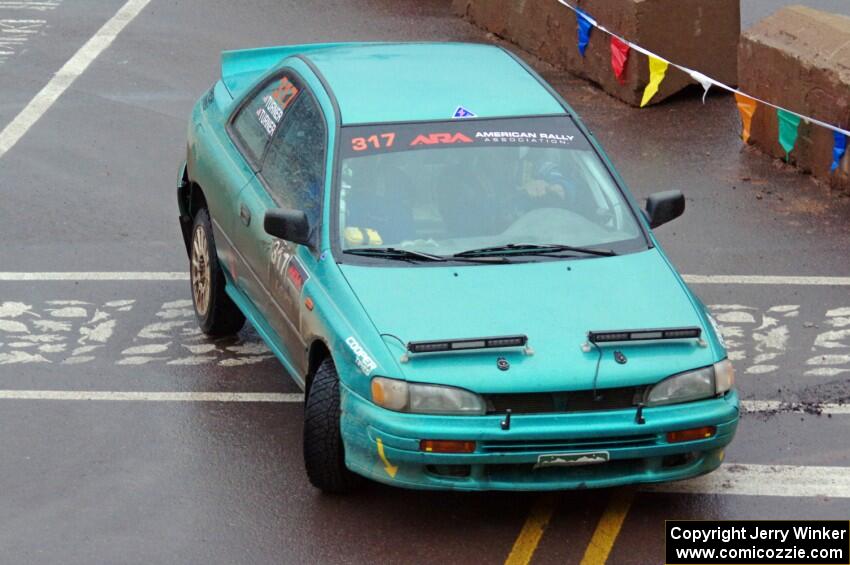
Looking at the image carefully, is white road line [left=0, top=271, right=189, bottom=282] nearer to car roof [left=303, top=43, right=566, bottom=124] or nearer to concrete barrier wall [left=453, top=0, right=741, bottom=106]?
car roof [left=303, top=43, right=566, bottom=124]

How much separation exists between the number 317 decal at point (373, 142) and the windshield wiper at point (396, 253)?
0.70 m

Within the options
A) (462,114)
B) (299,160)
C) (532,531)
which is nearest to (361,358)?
(532,531)

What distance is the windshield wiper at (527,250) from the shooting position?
7629 mm

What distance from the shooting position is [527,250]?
766 centimetres

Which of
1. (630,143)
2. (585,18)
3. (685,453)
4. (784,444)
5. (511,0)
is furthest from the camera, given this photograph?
(511,0)

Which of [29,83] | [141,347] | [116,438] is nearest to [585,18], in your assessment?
[29,83]

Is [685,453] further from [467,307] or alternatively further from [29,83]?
[29,83]

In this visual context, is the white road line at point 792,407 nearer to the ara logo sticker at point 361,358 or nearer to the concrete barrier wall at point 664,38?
the ara logo sticker at point 361,358

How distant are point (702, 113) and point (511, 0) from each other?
2.70 meters

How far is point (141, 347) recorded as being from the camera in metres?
9.51

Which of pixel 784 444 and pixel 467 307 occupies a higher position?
pixel 467 307

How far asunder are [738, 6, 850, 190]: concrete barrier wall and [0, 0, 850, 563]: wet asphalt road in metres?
0.27

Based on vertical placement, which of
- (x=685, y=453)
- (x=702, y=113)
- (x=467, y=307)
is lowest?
(x=702, y=113)

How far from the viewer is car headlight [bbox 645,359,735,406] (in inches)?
271
